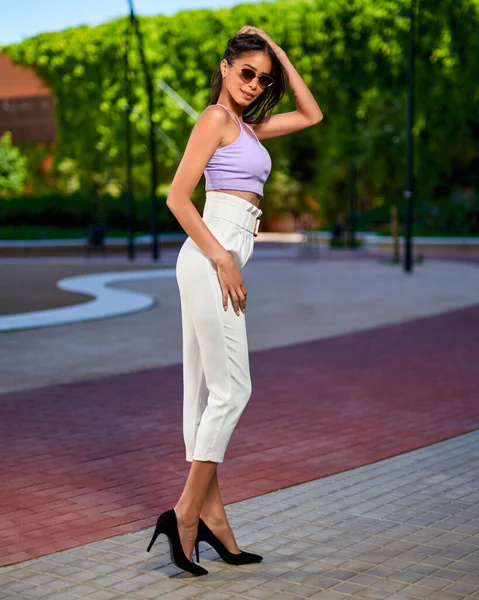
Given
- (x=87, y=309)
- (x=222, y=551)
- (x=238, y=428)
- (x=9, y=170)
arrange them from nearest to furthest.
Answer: (x=222, y=551) < (x=238, y=428) < (x=87, y=309) < (x=9, y=170)

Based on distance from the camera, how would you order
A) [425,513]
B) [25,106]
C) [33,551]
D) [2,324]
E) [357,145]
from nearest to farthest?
1. [33,551]
2. [425,513]
3. [2,324]
4. [357,145]
5. [25,106]

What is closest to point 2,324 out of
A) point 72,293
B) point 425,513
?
point 72,293

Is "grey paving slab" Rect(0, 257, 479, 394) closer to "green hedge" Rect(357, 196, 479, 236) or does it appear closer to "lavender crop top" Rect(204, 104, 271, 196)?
"lavender crop top" Rect(204, 104, 271, 196)

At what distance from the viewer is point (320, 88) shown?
53.2 meters

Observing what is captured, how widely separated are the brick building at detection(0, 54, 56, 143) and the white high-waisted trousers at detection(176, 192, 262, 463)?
6382 cm

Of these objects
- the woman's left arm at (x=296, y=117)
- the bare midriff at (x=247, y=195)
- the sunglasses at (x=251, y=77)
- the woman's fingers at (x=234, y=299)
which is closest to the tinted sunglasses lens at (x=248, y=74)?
the sunglasses at (x=251, y=77)

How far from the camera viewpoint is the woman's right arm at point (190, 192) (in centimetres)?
434

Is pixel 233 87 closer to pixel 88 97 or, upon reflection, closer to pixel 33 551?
pixel 33 551

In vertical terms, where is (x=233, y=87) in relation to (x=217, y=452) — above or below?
above

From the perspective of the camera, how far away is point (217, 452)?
448 cm

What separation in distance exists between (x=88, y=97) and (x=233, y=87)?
59.0 m

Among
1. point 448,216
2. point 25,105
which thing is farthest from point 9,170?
point 448,216

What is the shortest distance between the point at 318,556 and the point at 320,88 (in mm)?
49604

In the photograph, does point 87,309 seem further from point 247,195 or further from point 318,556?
point 247,195
